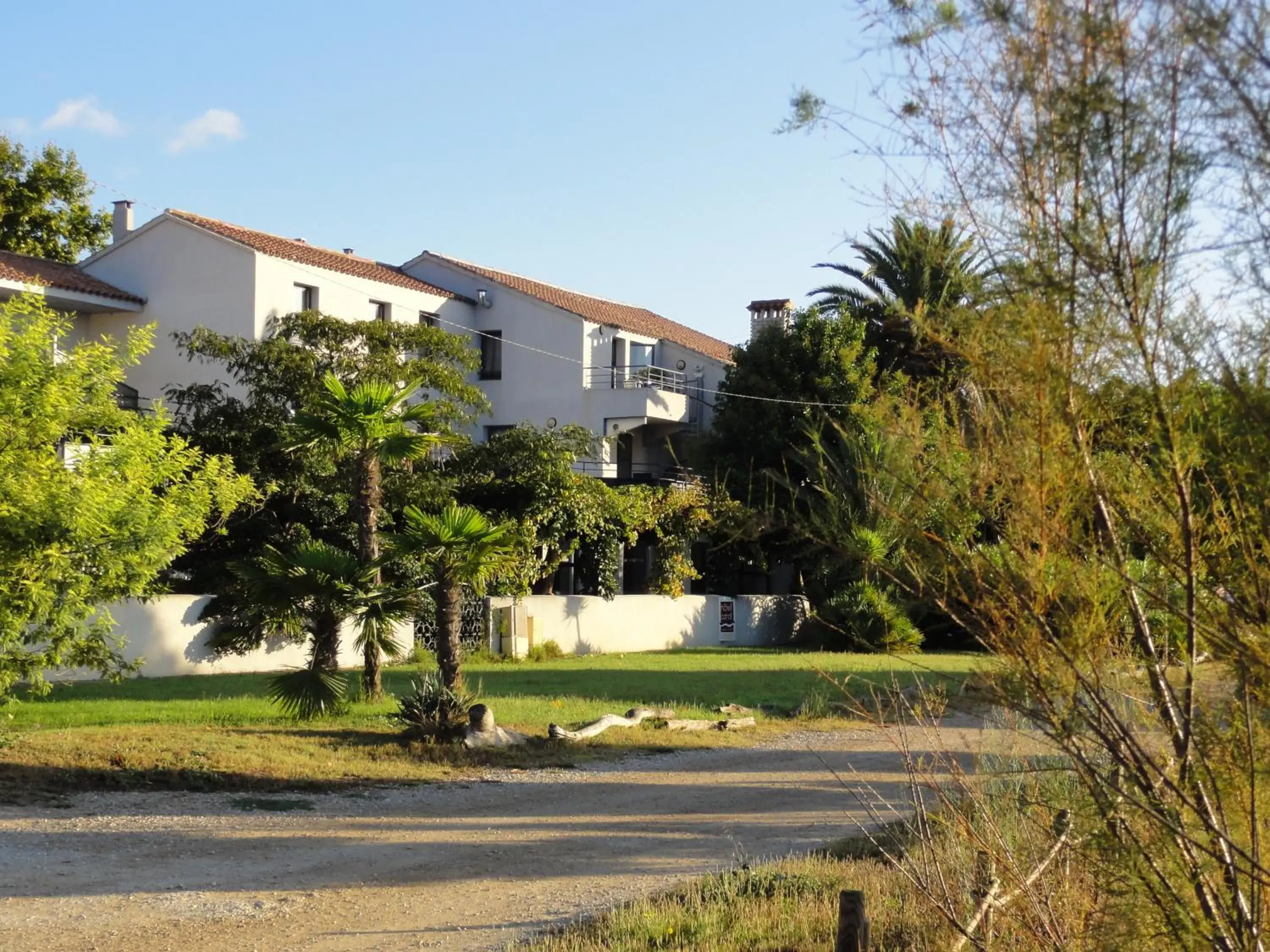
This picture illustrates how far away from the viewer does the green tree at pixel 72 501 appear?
1038 centimetres

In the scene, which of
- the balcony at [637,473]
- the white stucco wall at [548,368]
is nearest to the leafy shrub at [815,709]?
the balcony at [637,473]

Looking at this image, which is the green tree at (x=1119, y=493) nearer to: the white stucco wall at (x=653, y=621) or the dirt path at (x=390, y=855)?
the dirt path at (x=390, y=855)

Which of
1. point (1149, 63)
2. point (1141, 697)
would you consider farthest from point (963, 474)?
point (1149, 63)

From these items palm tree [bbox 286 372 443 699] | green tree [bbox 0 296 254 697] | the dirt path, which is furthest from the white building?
the dirt path

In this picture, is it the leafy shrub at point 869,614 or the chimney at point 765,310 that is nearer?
the leafy shrub at point 869,614

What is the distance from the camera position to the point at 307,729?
45.2ft

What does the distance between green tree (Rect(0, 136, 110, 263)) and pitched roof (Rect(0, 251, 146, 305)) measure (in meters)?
5.15

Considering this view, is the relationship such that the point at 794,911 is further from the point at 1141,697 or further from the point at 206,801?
the point at 206,801

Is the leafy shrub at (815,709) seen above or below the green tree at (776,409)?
below

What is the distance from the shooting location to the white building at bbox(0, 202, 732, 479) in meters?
30.1

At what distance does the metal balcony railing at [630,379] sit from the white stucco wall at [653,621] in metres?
7.68

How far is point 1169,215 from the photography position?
3.69m

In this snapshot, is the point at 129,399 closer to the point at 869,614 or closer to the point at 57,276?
the point at 57,276

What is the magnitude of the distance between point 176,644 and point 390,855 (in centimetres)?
1318
